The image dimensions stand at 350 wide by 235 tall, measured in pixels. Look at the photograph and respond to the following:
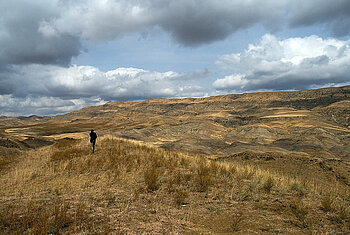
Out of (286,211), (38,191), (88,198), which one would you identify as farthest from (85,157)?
(286,211)

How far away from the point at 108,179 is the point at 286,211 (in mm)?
6929

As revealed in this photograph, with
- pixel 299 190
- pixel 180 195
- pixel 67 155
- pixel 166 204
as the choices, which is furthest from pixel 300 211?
pixel 67 155

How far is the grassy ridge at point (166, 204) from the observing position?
5.71m

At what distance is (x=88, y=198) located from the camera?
772 centimetres

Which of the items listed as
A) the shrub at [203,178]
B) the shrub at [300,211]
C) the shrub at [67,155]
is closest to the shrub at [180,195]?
the shrub at [203,178]

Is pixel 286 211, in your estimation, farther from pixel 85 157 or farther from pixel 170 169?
pixel 85 157

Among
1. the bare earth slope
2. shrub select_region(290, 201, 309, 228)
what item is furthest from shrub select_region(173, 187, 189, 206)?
the bare earth slope

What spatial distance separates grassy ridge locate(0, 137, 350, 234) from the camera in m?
5.71

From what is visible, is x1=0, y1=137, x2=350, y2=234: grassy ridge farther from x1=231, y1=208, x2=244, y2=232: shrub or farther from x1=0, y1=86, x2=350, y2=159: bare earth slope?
x1=0, y1=86, x2=350, y2=159: bare earth slope

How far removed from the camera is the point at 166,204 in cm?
751

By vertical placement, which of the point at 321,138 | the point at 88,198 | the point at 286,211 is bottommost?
the point at 321,138

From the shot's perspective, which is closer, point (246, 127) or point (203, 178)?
point (203, 178)

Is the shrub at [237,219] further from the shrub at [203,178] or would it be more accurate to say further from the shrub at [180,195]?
the shrub at [203,178]

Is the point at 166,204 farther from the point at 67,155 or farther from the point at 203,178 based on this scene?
the point at 67,155
